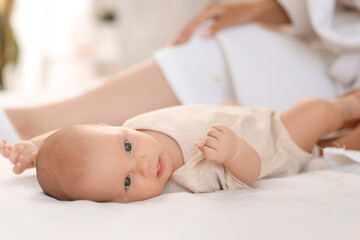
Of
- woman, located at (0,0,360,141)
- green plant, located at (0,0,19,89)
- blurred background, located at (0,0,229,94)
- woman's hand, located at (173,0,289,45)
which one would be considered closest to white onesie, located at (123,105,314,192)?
woman, located at (0,0,360,141)

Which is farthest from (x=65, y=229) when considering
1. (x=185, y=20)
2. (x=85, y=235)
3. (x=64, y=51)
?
(x=64, y=51)

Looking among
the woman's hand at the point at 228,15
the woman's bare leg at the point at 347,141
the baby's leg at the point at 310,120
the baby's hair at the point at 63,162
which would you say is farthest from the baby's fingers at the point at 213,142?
the woman's hand at the point at 228,15

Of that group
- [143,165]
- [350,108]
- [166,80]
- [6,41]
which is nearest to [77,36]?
[6,41]

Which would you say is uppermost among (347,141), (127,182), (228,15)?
(228,15)

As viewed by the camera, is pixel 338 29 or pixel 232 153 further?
pixel 338 29

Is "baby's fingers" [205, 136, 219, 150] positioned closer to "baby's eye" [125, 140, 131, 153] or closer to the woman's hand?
"baby's eye" [125, 140, 131, 153]

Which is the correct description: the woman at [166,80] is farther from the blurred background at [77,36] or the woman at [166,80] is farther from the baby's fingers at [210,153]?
the blurred background at [77,36]

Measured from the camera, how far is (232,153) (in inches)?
33.2

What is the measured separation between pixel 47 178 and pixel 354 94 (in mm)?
860

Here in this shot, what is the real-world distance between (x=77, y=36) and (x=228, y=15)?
70.2 inches

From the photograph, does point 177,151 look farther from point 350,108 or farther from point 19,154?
point 350,108

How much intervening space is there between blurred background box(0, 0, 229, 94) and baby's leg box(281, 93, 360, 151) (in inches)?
66.3

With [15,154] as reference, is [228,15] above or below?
above

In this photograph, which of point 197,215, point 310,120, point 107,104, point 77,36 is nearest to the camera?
point 197,215
